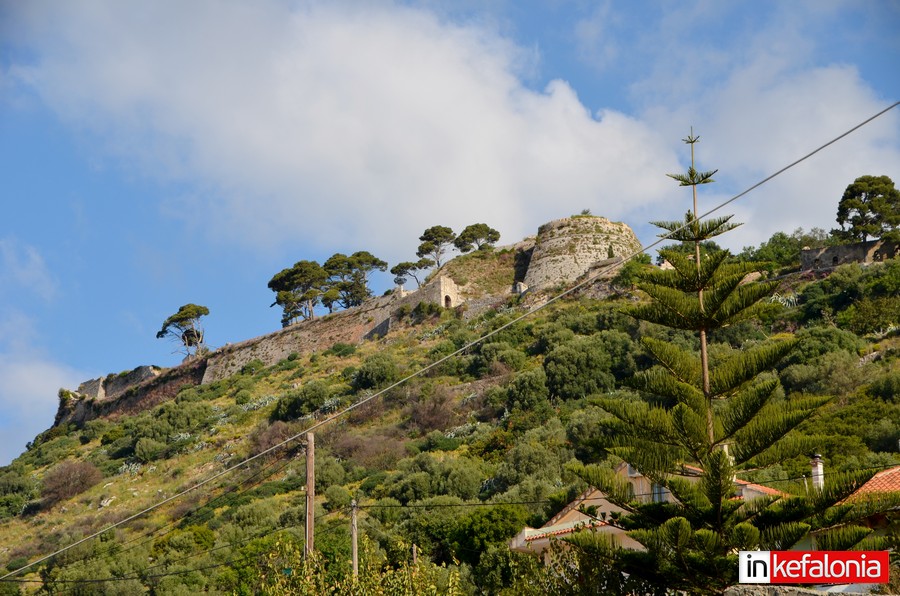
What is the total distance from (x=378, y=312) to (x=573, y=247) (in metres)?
11.3

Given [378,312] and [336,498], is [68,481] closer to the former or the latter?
[336,498]

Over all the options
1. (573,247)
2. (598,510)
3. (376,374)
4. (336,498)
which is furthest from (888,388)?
(573,247)

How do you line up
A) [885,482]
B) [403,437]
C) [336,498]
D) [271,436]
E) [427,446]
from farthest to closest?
[271,436], [403,437], [427,446], [336,498], [885,482]

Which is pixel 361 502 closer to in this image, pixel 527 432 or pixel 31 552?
pixel 527 432

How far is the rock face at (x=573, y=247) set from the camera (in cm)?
5234

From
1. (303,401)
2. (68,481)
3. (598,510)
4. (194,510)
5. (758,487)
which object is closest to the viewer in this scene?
(598,510)

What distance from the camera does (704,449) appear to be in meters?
11.2

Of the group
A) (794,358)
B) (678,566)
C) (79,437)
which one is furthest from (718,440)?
(79,437)

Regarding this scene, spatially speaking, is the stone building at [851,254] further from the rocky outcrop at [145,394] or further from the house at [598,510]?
the rocky outcrop at [145,394]

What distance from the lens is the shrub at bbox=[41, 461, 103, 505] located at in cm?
4212

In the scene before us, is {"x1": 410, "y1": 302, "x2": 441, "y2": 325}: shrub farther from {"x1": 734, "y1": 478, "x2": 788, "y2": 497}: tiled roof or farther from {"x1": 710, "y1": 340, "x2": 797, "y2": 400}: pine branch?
{"x1": 710, "y1": 340, "x2": 797, "y2": 400}: pine branch

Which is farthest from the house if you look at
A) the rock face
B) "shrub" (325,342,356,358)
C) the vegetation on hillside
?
"shrub" (325,342,356,358)

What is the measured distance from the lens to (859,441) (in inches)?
961

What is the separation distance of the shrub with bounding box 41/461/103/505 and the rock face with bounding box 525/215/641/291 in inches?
890
